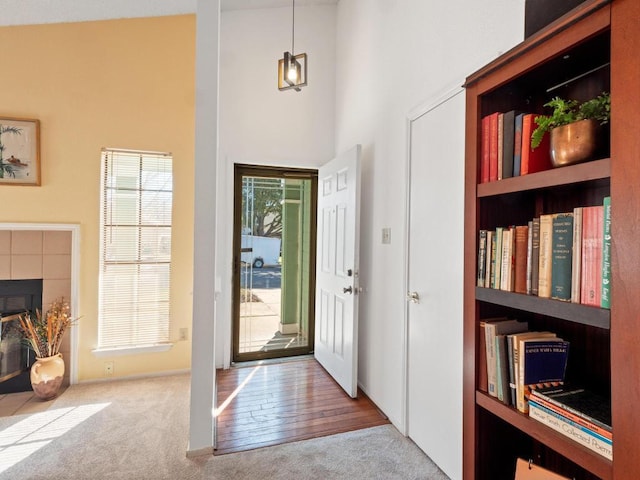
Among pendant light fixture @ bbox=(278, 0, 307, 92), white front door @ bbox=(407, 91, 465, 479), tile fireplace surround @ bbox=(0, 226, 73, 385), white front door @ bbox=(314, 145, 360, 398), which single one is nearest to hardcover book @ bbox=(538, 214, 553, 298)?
white front door @ bbox=(407, 91, 465, 479)

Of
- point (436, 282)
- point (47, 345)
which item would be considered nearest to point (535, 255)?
point (436, 282)

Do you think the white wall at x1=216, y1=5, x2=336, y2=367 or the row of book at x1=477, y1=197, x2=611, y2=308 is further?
the white wall at x1=216, y1=5, x2=336, y2=367

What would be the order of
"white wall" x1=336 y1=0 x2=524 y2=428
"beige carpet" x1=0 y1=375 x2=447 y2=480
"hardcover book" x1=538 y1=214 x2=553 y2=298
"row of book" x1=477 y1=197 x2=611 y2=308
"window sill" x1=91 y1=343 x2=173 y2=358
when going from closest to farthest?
"row of book" x1=477 y1=197 x2=611 y2=308 → "hardcover book" x1=538 y1=214 x2=553 y2=298 → "white wall" x1=336 y1=0 x2=524 y2=428 → "beige carpet" x1=0 y1=375 x2=447 y2=480 → "window sill" x1=91 y1=343 x2=173 y2=358

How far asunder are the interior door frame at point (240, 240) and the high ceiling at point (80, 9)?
141 centimetres

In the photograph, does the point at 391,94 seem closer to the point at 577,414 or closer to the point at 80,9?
the point at 577,414

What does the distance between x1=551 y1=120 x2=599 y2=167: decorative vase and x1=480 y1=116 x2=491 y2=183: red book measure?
0.78 ft

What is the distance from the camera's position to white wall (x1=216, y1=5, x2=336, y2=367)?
10.8 ft

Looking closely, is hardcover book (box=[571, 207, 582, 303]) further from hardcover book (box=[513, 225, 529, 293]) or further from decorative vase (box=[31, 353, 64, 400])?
decorative vase (box=[31, 353, 64, 400])

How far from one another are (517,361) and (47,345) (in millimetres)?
3230

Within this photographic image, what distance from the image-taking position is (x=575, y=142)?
3.01ft

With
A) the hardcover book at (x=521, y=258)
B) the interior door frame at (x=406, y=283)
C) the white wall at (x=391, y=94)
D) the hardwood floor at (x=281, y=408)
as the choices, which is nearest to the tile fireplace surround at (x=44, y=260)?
the hardwood floor at (x=281, y=408)

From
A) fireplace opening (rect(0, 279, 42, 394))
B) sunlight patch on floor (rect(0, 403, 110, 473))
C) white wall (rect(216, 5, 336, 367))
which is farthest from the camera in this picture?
white wall (rect(216, 5, 336, 367))

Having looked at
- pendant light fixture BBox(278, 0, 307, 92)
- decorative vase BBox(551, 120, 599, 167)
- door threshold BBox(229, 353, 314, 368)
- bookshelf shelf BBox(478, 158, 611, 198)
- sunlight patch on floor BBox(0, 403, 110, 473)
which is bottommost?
sunlight patch on floor BBox(0, 403, 110, 473)

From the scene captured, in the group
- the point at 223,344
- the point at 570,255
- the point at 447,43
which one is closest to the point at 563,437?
the point at 570,255
